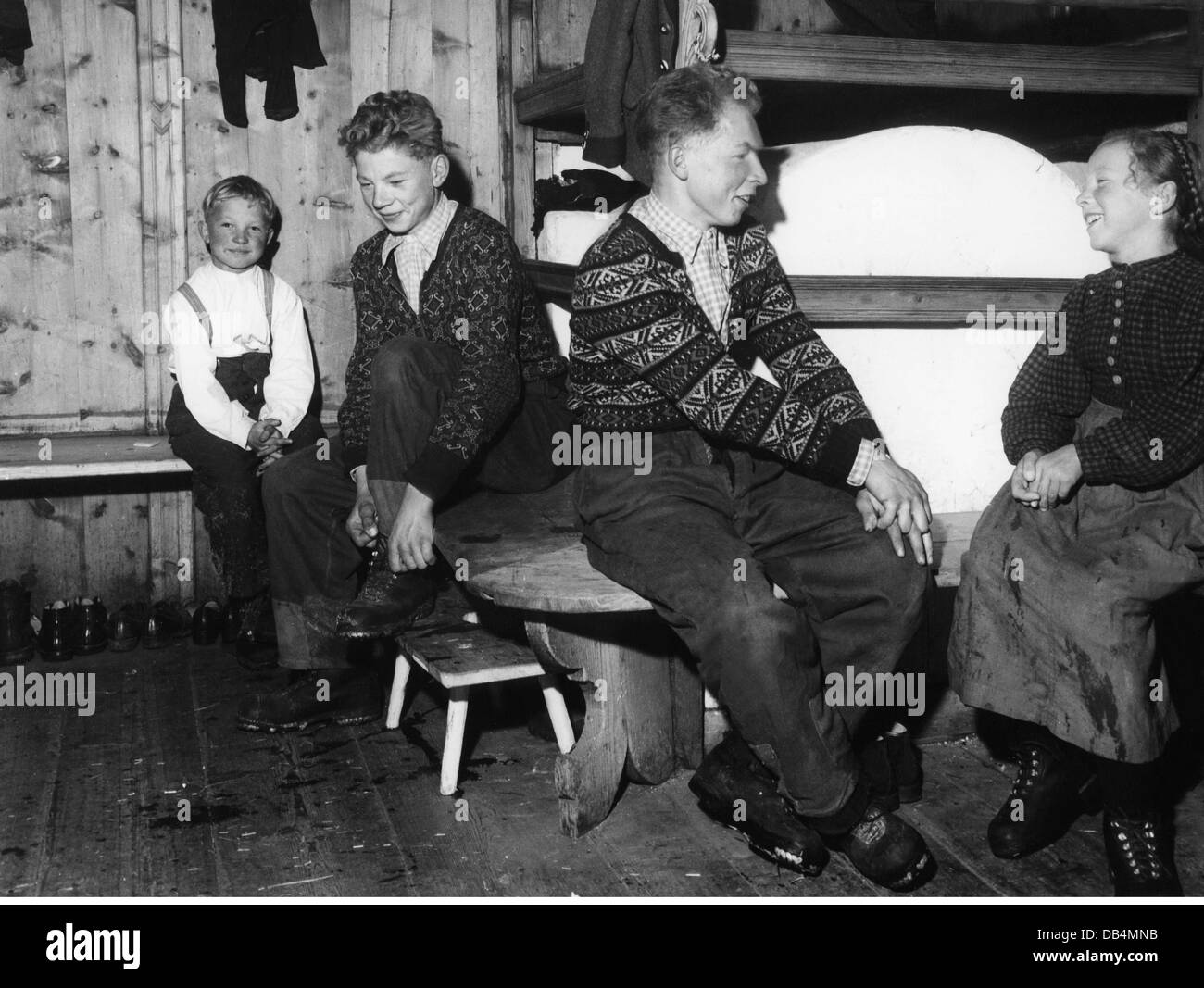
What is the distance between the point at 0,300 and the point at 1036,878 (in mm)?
3887

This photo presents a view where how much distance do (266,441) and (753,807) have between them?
7.08ft

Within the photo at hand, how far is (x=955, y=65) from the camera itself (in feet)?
12.1

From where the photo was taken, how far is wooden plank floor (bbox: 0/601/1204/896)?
2.77 metres

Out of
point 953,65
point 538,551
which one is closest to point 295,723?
point 538,551

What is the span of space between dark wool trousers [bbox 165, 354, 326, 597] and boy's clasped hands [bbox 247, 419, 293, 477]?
27 millimetres

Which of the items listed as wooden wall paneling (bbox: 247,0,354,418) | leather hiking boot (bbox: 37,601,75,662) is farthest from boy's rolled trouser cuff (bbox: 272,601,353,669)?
wooden wall paneling (bbox: 247,0,354,418)

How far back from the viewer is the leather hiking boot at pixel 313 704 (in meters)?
3.72

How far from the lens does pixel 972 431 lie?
153 inches

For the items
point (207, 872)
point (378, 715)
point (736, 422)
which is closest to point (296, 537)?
point (378, 715)

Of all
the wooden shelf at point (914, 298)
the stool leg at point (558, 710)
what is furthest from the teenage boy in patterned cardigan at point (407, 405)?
the wooden shelf at point (914, 298)

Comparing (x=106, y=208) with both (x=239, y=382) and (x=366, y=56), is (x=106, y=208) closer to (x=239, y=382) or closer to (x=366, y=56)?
(x=239, y=382)

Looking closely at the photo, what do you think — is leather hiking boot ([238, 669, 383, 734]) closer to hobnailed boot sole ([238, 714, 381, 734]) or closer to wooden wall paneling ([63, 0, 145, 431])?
hobnailed boot sole ([238, 714, 381, 734])

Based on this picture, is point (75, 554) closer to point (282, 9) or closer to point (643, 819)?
point (282, 9)

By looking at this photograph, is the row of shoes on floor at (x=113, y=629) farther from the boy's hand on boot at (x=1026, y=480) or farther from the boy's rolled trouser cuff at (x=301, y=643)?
the boy's hand on boot at (x=1026, y=480)
